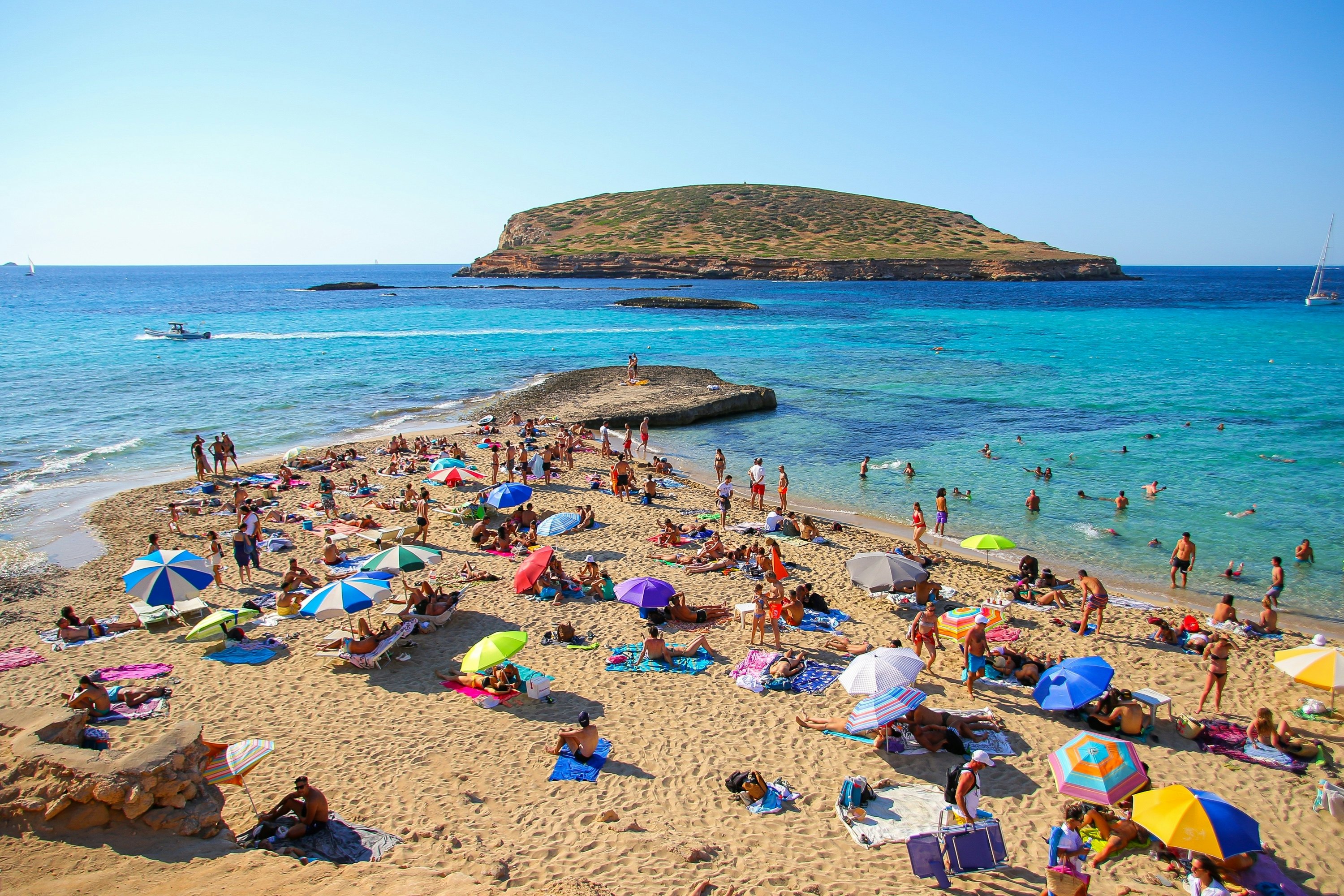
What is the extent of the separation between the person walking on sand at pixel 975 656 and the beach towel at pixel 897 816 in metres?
2.34

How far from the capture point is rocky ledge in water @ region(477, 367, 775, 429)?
28.1 meters

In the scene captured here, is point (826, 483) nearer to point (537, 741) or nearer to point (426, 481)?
point (426, 481)

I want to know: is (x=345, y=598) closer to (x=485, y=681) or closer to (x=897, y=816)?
(x=485, y=681)

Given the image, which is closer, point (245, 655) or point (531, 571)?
point (245, 655)

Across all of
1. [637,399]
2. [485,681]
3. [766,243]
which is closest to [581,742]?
[485,681]

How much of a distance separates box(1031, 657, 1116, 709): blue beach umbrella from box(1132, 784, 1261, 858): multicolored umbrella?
201 cm

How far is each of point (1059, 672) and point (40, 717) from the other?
1123 centimetres

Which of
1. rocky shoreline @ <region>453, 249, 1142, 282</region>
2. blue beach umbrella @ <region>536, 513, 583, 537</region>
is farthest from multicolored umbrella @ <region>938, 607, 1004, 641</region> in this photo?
rocky shoreline @ <region>453, 249, 1142, 282</region>

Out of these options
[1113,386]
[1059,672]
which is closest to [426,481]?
[1059,672]

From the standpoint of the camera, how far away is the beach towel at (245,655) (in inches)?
413

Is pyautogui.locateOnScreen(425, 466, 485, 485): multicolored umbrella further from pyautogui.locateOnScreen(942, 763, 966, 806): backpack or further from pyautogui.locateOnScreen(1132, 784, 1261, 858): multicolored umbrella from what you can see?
pyautogui.locateOnScreen(1132, 784, 1261, 858): multicolored umbrella

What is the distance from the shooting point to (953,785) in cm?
737


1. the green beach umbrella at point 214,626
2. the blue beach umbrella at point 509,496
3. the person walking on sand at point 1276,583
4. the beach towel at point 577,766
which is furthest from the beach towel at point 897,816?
the blue beach umbrella at point 509,496

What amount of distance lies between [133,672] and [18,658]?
2074 mm
